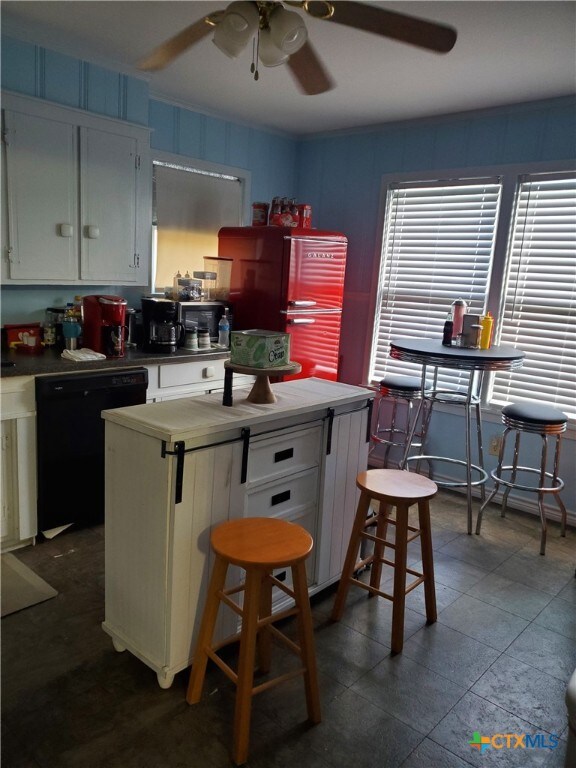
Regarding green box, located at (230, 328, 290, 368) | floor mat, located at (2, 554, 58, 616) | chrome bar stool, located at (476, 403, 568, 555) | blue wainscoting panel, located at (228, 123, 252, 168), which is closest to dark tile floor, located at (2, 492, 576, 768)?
floor mat, located at (2, 554, 58, 616)

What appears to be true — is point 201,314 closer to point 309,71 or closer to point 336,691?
point 309,71

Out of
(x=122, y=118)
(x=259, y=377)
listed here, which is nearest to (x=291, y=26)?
(x=259, y=377)

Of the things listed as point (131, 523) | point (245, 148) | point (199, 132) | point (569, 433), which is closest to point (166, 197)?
point (199, 132)

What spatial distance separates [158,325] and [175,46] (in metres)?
1.70

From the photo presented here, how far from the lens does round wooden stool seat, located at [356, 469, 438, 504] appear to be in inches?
87.8

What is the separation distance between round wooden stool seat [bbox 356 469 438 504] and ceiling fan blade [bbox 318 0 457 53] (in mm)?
1579

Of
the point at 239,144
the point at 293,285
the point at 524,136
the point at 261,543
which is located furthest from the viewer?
the point at 239,144

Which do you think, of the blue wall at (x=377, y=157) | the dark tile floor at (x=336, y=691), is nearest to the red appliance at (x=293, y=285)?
the blue wall at (x=377, y=157)

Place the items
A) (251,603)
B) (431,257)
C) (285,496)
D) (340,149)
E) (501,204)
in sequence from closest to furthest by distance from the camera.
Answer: (251,603)
(285,496)
(501,204)
(431,257)
(340,149)

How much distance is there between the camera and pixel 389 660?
2182mm

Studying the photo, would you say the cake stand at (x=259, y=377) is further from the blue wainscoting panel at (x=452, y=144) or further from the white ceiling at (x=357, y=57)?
the blue wainscoting panel at (x=452, y=144)

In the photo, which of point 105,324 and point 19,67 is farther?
point 105,324

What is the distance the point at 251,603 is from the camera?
1671 millimetres

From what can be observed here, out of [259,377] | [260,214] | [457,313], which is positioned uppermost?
[260,214]
